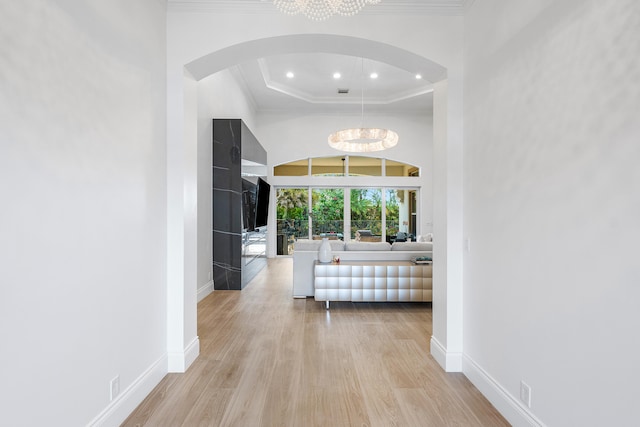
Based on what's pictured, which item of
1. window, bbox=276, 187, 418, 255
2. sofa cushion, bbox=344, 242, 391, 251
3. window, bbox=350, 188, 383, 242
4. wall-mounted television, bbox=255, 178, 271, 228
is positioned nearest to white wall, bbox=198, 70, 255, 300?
wall-mounted television, bbox=255, 178, 271, 228

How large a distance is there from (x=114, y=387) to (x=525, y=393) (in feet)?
7.89

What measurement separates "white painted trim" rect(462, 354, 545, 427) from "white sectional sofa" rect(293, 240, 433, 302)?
1.71 metres

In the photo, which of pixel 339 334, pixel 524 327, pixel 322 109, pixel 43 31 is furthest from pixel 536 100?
pixel 322 109

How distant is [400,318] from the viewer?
394 cm

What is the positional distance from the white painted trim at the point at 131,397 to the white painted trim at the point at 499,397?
93.3 inches

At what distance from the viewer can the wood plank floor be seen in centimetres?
205

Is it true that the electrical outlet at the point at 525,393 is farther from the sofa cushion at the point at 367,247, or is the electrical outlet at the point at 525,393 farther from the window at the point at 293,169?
the window at the point at 293,169

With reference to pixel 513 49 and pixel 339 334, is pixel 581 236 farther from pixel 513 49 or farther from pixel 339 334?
pixel 339 334

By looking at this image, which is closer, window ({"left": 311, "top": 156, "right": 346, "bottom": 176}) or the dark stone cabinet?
the dark stone cabinet

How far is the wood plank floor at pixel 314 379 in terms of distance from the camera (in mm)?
2047

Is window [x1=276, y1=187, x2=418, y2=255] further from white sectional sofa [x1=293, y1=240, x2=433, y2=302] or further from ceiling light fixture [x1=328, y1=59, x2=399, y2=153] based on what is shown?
white sectional sofa [x1=293, y1=240, x2=433, y2=302]

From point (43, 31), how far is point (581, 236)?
2.58 meters

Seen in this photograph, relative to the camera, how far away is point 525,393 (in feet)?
6.07

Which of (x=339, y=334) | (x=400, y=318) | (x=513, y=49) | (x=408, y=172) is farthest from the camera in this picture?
(x=408, y=172)
